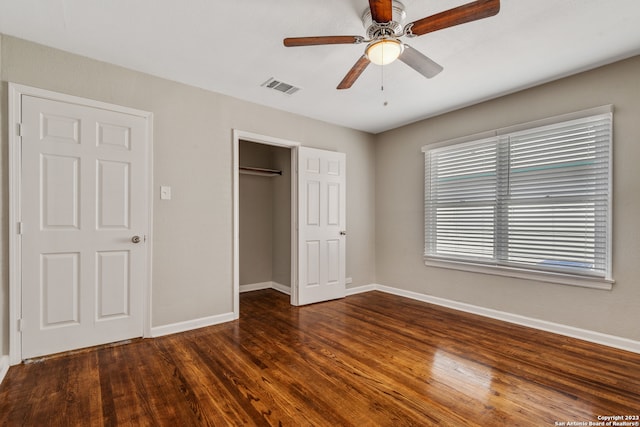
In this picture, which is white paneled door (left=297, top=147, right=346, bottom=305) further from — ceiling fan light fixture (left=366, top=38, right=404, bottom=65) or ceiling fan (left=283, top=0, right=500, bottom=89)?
ceiling fan light fixture (left=366, top=38, right=404, bottom=65)

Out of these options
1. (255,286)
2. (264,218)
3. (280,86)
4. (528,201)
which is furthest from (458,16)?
(255,286)

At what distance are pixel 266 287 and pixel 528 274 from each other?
12.3 ft

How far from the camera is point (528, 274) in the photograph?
10.9ft

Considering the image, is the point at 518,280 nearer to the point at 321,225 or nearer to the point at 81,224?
the point at 321,225

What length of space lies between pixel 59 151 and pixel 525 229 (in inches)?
179

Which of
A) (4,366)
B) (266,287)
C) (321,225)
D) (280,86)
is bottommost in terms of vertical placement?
(266,287)

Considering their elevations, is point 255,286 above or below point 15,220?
below

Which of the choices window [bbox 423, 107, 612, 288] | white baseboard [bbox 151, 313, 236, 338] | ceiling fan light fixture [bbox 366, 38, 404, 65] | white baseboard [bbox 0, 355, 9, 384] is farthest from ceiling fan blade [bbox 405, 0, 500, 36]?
white baseboard [bbox 0, 355, 9, 384]

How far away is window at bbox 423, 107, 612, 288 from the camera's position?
290cm

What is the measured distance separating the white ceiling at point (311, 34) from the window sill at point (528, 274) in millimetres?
1995

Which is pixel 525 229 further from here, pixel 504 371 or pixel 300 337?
pixel 300 337

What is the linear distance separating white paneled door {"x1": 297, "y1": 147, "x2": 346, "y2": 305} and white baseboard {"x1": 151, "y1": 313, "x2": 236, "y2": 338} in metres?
1.03

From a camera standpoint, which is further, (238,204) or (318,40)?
(238,204)

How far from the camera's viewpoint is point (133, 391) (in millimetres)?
2062
